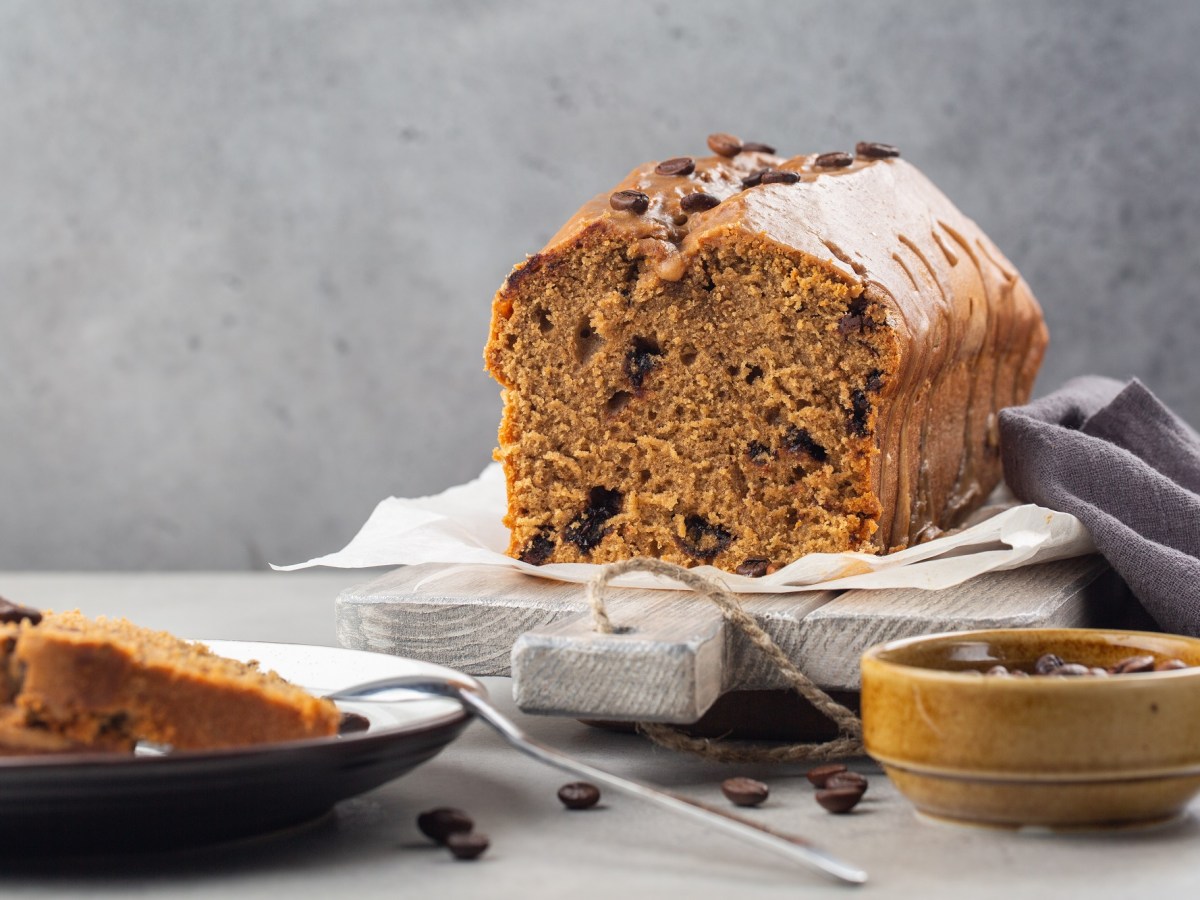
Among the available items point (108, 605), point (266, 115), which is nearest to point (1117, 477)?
point (108, 605)

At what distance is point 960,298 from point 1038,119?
1.96m

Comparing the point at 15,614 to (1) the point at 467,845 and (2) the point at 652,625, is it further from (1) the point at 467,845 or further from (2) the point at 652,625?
(2) the point at 652,625

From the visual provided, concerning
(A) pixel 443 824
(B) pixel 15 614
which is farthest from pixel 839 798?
(B) pixel 15 614

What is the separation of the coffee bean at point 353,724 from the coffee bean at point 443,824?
0.76 feet

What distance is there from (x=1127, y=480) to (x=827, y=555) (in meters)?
0.66

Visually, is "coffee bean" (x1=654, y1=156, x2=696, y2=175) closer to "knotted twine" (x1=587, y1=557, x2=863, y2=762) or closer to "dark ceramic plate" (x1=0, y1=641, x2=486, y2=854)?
"knotted twine" (x1=587, y1=557, x2=863, y2=762)

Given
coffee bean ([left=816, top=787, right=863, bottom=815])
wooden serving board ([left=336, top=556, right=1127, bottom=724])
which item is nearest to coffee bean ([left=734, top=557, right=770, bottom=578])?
wooden serving board ([left=336, top=556, right=1127, bottom=724])

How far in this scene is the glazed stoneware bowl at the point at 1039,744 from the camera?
5.70ft

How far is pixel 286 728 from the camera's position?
177cm

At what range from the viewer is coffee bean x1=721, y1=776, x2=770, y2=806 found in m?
1.97

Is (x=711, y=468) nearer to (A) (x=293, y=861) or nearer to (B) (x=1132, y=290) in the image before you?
(A) (x=293, y=861)

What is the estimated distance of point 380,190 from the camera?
5.14m

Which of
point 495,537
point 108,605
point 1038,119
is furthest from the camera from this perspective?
point 1038,119

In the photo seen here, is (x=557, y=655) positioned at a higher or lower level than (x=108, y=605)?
higher
